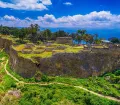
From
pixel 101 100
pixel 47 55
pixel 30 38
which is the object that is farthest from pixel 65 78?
pixel 30 38

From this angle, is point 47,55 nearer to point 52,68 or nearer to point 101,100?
point 52,68

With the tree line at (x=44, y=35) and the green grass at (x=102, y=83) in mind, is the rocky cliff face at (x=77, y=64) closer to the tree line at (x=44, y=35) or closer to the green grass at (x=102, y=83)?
the green grass at (x=102, y=83)

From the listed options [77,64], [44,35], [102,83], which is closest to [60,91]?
[102,83]

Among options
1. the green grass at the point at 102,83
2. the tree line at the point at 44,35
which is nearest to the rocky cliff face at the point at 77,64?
the green grass at the point at 102,83

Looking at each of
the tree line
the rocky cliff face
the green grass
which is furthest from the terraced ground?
the tree line

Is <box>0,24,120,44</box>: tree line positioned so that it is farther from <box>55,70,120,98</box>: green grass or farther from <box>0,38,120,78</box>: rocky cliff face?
<box>55,70,120,98</box>: green grass

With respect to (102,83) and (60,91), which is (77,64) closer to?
(102,83)

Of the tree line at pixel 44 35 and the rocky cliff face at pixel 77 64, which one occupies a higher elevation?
the tree line at pixel 44 35
